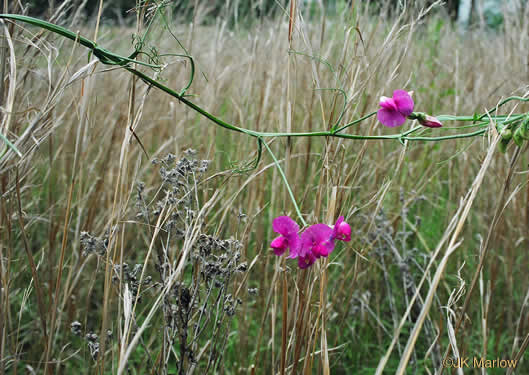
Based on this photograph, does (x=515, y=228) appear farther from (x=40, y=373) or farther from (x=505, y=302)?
(x=40, y=373)

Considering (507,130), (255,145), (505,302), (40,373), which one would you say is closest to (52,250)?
(40,373)

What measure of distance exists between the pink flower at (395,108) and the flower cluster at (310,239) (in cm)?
18

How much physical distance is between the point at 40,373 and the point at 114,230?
2.24 feet

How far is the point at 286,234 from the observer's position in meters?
0.66

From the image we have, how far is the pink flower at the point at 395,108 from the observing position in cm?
70

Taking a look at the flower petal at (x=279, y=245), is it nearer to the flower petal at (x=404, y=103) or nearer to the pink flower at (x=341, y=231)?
the pink flower at (x=341, y=231)

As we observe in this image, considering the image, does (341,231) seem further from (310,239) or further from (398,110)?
(398,110)

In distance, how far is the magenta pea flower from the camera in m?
0.64

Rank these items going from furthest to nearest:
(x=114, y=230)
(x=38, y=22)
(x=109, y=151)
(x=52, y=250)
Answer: (x=109, y=151) → (x=52, y=250) → (x=114, y=230) → (x=38, y=22)

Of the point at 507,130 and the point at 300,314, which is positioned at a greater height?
the point at 507,130

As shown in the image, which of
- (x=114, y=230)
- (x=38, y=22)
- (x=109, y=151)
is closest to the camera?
(x=38, y=22)

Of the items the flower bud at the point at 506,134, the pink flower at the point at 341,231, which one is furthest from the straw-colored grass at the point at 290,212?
the flower bud at the point at 506,134

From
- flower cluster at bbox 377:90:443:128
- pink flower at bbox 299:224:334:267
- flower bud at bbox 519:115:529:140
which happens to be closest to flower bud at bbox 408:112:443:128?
flower cluster at bbox 377:90:443:128

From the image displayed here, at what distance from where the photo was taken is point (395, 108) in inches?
27.9
